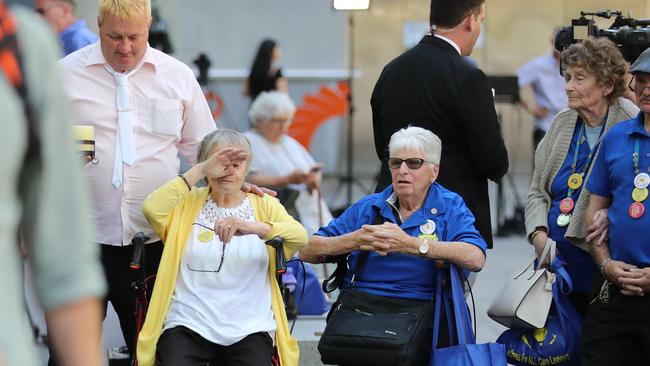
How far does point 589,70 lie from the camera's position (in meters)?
5.00

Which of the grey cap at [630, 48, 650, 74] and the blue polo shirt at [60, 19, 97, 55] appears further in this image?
the blue polo shirt at [60, 19, 97, 55]

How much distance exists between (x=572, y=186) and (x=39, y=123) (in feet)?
12.4

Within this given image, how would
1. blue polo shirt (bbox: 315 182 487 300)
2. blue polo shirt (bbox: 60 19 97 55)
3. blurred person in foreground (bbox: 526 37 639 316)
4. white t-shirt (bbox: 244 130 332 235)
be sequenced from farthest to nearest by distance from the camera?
white t-shirt (bbox: 244 130 332 235), blue polo shirt (bbox: 60 19 97 55), blurred person in foreground (bbox: 526 37 639 316), blue polo shirt (bbox: 315 182 487 300)

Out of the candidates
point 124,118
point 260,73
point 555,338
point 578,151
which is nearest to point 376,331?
point 555,338

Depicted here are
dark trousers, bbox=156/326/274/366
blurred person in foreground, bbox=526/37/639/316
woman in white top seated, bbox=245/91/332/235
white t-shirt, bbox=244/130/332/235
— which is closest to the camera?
dark trousers, bbox=156/326/274/366

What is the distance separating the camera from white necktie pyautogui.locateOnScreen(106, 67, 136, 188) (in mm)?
4762

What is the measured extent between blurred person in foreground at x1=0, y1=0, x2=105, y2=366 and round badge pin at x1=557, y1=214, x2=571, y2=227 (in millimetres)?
3647

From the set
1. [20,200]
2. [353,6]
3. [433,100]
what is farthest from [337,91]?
[20,200]

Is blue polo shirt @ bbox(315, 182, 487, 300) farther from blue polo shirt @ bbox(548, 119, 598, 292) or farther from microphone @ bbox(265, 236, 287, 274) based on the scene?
blue polo shirt @ bbox(548, 119, 598, 292)

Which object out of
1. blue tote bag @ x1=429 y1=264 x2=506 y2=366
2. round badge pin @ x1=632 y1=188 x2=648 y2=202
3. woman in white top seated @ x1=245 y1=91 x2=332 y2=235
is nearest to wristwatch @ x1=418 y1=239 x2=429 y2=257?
blue tote bag @ x1=429 y1=264 x2=506 y2=366

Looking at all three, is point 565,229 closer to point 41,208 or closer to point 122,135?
point 122,135

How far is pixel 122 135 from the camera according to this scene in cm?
477

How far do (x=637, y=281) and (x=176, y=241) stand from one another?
1839 mm

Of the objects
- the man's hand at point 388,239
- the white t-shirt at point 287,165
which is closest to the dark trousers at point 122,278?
the man's hand at point 388,239
